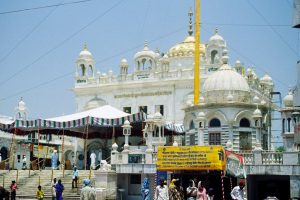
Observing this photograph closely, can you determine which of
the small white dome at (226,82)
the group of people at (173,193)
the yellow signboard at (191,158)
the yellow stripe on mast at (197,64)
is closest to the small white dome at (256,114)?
the small white dome at (226,82)

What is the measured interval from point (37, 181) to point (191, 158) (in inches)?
480

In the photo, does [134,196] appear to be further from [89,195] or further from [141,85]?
[141,85]

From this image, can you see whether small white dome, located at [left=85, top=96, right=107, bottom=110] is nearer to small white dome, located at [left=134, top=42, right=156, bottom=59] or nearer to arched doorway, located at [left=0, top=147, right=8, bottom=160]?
small white dome, located at [left=134, top=42, right=156, bottom=59]

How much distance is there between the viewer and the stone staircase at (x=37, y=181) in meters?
27.5

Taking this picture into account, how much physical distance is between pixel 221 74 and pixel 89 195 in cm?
2283

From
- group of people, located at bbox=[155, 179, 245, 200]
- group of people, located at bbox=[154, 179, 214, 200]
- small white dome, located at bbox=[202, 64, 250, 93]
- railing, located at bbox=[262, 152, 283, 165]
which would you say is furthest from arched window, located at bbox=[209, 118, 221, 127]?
group of people, located at bbox=[155, 179, 245, 200]

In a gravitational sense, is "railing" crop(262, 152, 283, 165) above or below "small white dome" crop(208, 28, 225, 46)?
below

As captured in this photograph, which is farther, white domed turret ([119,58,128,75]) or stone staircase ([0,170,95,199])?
white domed turret ([119,58,128,75])

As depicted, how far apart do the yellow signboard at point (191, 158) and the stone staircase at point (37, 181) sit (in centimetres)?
671

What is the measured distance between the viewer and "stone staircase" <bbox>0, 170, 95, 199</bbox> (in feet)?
90.3

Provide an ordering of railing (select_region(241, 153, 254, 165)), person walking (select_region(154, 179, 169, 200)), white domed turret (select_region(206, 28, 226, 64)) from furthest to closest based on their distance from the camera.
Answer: white domed turret (select_region(206, 28, 226, 64))
railing (select_region(241, 153, 254, 165))
person walking (select_region(154, 179, 169, 200))

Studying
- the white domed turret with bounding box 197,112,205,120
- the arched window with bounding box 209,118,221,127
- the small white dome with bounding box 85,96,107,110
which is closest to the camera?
the white domed turret with bounding box 197,112,205,120

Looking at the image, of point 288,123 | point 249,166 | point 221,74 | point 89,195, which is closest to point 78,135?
point 221,74

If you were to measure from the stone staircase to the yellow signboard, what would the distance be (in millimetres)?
6708
